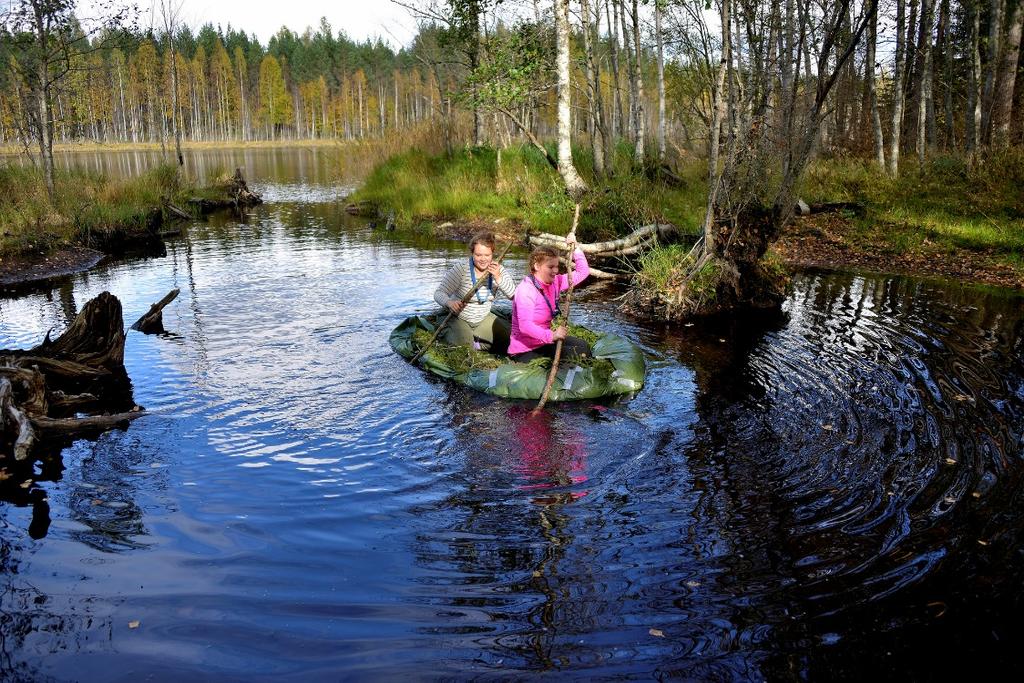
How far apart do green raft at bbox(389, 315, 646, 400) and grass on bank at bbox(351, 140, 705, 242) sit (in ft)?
21.5

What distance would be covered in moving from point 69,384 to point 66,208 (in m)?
10.0

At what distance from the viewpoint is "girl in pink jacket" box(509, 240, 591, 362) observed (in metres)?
7.16

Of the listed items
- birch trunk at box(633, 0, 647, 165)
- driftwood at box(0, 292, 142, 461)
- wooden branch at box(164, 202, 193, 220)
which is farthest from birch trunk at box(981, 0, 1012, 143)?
wooden branch at box(164, 202, 193, 220)

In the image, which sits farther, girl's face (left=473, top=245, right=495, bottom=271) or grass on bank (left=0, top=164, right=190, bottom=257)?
grass on bank (left=0, top=164, right=190, bottom=257)

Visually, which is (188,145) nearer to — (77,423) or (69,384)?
(69,384)

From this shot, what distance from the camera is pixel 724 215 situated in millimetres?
10766

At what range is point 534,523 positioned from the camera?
4.90 metres

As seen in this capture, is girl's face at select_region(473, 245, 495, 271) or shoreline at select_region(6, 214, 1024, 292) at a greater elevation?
girl's face at select_region(473, 245, 495, 271)

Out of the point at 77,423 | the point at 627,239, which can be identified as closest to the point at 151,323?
the point at 77,423

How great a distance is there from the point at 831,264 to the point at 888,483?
9127 millimetres

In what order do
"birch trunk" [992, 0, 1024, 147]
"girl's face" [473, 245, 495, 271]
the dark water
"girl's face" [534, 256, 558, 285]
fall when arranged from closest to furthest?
the dark water
"girl's face" [534, 256, 558, 285]
"girl's face" [473, 245, 495, 271]
"birch trunk" [992, 0, 1024, 147]

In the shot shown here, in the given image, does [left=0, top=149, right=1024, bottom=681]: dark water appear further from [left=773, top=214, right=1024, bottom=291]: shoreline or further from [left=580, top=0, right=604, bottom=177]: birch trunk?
[left=580, top=0, right=604, bottom=177]: birch trunk

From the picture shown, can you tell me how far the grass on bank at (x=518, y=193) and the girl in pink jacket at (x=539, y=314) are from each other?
6526mm

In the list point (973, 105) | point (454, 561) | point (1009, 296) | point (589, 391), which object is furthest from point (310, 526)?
point (973, 105)
